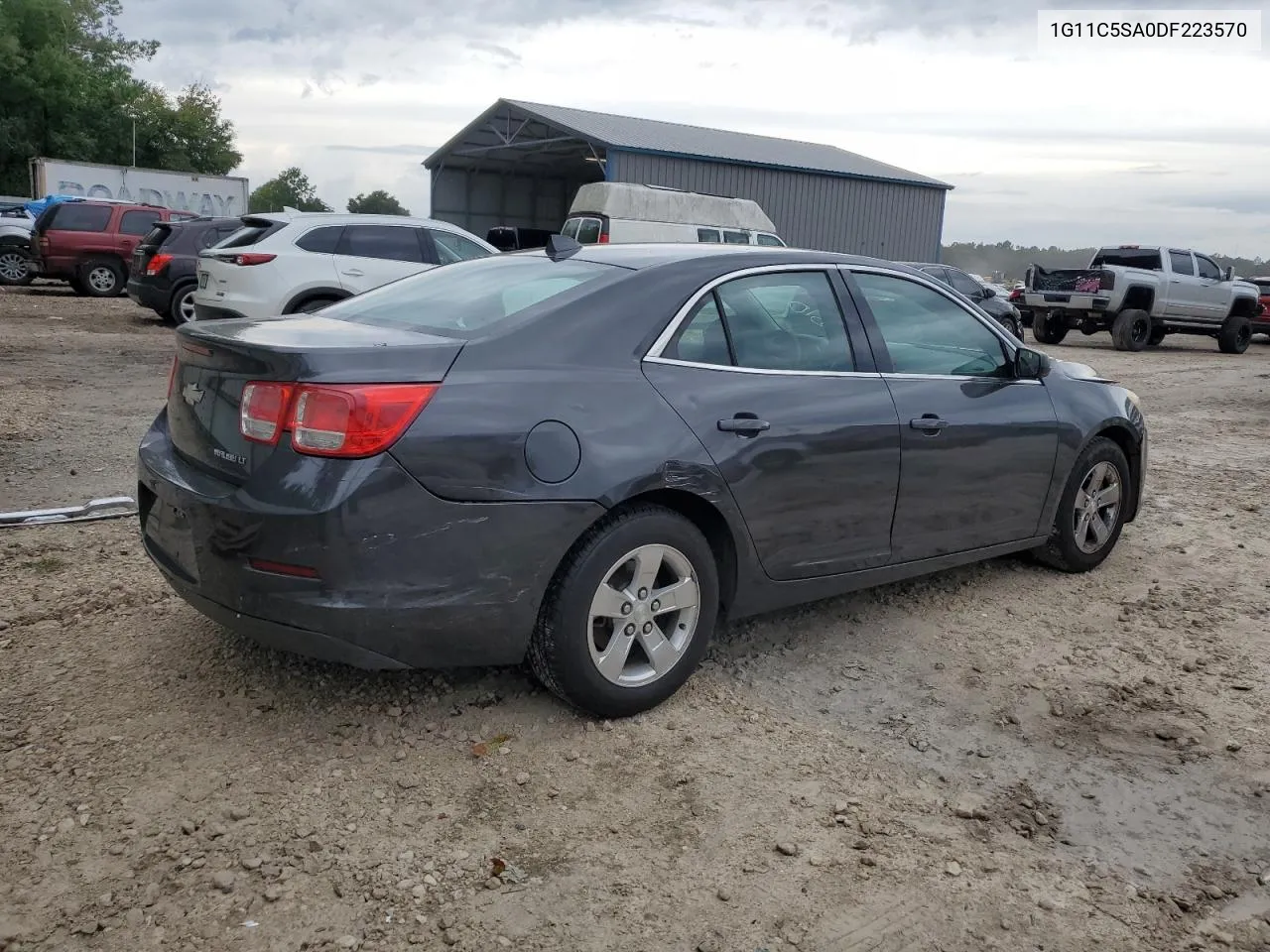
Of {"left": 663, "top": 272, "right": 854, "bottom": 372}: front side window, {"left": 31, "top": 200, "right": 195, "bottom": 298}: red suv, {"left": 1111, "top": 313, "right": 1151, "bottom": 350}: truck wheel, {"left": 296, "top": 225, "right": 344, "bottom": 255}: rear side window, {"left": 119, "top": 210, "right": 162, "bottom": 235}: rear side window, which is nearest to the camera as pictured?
{"left": 663, "top": 272, "right": 854, "bottom": 372}: front side window

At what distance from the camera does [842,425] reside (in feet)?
13.2

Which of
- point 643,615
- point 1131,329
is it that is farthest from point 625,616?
point 1131,329

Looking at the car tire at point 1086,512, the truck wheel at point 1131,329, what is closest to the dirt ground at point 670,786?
the car tire at point 1086,512

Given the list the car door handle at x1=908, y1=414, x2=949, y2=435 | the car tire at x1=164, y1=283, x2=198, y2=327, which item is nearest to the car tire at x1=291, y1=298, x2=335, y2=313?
the car tire at x1=164, y1=283, x2=198, y2=327

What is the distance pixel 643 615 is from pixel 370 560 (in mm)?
920

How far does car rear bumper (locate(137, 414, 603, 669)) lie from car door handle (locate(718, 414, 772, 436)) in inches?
24.2

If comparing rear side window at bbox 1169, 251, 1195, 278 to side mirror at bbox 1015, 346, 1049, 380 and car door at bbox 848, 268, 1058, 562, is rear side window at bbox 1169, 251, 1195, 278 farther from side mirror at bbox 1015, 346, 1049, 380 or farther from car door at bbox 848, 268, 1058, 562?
car door at bbox 848, 268, 1058, 562

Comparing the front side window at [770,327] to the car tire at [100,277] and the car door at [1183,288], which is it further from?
the car door at [1183,288]

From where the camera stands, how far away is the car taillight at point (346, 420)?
121 inches

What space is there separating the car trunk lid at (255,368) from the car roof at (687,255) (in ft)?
2.75

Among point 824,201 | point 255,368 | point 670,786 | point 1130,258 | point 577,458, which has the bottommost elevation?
point 670,786

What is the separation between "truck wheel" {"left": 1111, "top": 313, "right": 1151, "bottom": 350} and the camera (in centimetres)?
2012

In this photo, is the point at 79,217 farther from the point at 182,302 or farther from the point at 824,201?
the point at 824,201

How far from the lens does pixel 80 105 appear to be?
53.8m
